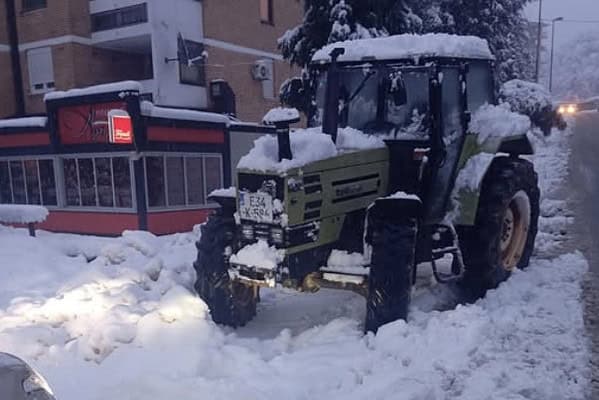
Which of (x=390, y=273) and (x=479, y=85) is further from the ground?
(x=479, y=85)

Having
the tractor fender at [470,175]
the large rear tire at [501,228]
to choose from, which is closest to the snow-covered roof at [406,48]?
the tractor fender at [470,175]

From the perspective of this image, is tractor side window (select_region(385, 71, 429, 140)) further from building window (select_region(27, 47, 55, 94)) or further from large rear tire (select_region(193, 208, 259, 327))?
building window (select_region(27, 47, 55, 94))

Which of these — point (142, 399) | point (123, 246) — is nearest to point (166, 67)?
point (123, 246)

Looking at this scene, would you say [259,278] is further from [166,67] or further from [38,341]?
[166,67]

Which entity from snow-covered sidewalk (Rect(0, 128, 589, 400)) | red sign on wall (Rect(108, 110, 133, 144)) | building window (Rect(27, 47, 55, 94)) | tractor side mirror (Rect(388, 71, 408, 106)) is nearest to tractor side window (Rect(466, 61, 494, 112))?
tractor side mirror (Rect(388, 71, 408, 106))

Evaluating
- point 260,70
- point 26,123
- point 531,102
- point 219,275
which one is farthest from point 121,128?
point 531,102

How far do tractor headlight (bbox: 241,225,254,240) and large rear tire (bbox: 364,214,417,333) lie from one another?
3.54 feet

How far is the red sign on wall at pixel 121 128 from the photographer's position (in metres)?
12.3

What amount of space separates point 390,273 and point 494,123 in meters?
2.44

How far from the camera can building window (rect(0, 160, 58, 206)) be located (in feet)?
48.1

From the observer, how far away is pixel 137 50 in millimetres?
19062

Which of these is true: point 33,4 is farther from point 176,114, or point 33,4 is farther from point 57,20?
point 176,114

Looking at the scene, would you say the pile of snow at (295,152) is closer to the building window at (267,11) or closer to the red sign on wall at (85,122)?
the red sign on wall at (85,122)

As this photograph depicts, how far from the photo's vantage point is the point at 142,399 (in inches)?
148
